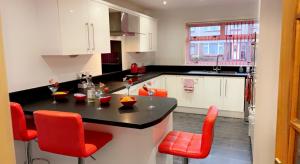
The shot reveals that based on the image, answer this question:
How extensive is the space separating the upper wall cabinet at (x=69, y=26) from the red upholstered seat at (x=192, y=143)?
161 cm

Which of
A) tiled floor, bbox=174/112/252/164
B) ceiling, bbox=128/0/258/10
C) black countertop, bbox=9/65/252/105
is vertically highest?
ceiling, bbox=128/0/258/10

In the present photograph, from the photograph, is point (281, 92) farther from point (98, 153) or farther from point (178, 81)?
point (178, 81)

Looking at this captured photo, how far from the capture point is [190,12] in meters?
5.32

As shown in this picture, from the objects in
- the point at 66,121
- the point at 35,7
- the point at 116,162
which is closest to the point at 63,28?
the point at 35,7

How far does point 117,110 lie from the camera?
2141 millimetres

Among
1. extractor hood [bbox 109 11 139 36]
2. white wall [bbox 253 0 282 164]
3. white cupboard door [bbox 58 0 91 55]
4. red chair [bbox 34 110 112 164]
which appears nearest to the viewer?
red chair [bbox 34 110 112 164]

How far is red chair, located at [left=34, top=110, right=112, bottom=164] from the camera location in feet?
5.47

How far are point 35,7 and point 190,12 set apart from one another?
3.58 meters

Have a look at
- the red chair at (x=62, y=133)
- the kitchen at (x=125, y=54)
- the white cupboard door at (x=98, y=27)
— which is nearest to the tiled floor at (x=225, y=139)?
the kitchen at (x=125, y=54)

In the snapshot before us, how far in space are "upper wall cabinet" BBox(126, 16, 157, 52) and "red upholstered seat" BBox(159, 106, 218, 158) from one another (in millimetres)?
2697

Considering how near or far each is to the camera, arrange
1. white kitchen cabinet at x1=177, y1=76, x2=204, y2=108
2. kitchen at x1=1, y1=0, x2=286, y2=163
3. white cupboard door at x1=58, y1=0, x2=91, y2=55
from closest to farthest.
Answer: kitchen at x1=1, y1=0, x2=286, y2=163, white cupboard door at x1=58, y1=0, x2=91, y2=55, white kitchen cabinet at x1=177, y1=76, x2=204, y2=108

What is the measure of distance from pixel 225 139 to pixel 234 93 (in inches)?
52.4

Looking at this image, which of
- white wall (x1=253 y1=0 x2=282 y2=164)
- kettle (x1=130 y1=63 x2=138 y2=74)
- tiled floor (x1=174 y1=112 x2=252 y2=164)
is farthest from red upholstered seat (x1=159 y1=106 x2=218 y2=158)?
kettle (x1=130 y1=63 x2=138 y2=74)

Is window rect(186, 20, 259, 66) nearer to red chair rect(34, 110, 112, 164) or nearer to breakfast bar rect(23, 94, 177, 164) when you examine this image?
breakfast bar rect(23, 94, 177, 164)
